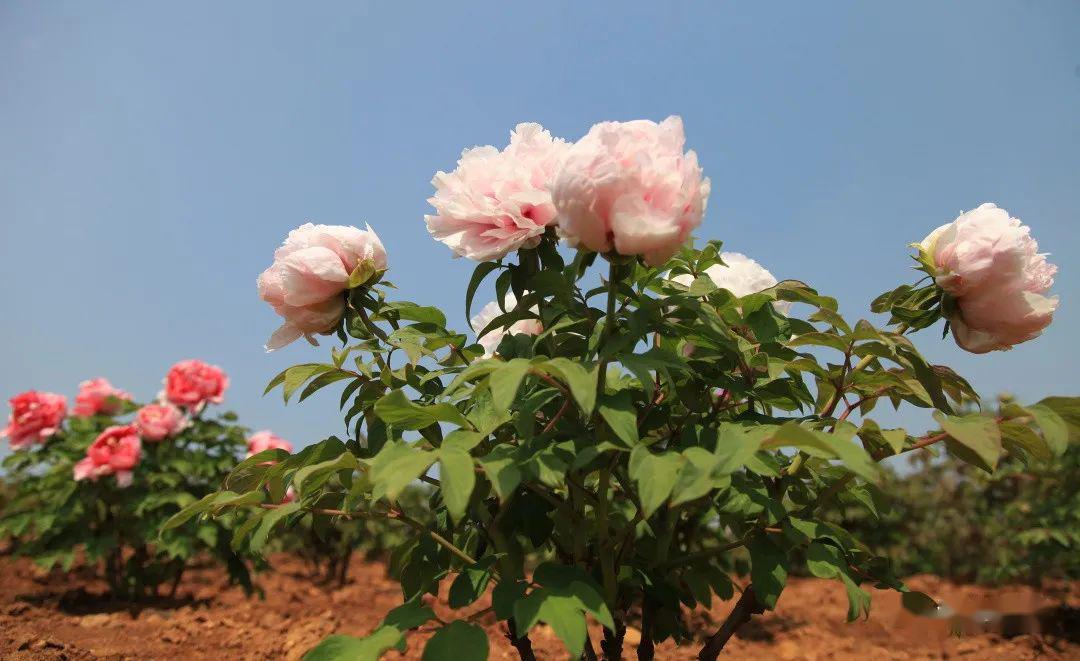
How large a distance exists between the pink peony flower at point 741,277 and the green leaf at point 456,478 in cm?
78

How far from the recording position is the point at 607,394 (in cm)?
167

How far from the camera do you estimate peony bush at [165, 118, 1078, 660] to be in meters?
1.40

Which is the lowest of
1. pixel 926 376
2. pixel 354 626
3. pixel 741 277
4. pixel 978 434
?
pixel 354 626

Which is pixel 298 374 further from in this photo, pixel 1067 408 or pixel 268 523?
pixel 1067 408

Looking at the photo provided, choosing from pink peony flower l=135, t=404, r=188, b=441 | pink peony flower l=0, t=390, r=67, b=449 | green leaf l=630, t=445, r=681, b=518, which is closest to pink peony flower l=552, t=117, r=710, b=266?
green leaf l=630, t=445, r=681, b=518

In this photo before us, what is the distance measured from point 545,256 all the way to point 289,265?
1.73 feet

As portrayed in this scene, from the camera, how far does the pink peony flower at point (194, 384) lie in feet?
16.6

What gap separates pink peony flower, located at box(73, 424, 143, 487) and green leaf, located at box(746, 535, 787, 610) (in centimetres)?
396

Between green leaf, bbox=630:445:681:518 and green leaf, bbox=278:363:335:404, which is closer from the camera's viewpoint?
green leaf, bbox=630:445:681:518

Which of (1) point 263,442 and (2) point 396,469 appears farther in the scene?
(1) point 263,442

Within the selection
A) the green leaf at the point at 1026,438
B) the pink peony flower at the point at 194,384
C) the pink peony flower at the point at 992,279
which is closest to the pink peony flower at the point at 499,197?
the pink peony flower at the point at 992,279

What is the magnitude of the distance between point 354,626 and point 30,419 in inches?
113

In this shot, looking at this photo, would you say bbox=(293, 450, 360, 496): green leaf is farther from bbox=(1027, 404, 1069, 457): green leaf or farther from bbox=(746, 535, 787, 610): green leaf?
bbox=(1027, 404, 1069, 457): green leaf

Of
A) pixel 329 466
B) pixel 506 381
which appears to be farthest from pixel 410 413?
pixel 506 381
